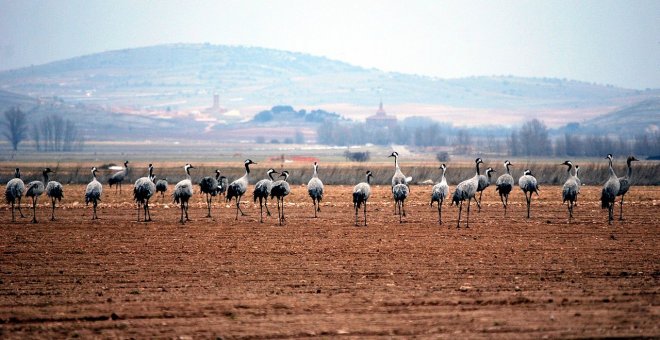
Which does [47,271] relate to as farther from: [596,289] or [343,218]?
[343,218]

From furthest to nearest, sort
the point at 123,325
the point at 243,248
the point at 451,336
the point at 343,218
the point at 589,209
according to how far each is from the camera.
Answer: the point at 589,209 < the point at 343,218 < the point at 243,248 < the point at 123,325 < the point at 451,336

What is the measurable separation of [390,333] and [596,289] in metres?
5.14

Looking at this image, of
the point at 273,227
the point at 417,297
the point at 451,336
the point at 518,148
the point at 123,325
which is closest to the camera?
the point at 451,336

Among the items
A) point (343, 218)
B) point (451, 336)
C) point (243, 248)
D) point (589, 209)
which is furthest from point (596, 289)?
point (589, 209)

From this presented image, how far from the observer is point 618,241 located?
2545 cm

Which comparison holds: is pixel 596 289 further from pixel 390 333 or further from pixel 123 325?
pixel 123 325

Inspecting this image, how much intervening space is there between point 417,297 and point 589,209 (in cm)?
2208

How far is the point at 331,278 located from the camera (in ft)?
63.3

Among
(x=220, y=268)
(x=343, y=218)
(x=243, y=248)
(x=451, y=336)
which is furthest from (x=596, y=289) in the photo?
(x=343, y=218)

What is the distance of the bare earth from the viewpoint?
14805 millimetres

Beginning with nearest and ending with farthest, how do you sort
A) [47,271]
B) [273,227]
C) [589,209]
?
[47,271], [273,227], [589,209]

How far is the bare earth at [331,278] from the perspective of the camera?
14.8 m

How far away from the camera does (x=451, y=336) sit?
1398cm

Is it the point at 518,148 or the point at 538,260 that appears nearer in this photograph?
the point at 538,260
